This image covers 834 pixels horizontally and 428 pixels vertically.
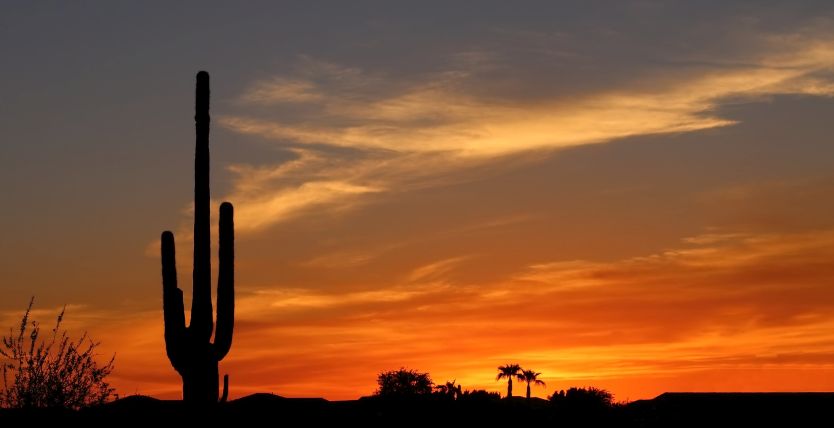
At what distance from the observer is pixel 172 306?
24.9 m

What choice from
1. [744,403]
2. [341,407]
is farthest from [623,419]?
[341,407]

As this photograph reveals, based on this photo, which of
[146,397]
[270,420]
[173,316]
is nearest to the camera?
[173,316]

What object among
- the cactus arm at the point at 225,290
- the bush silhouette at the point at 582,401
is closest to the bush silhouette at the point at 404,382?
the bush silhouette at the point at 582,401

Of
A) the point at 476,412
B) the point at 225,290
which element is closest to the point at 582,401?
the point at 476,412

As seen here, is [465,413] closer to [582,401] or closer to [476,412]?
[476,412]

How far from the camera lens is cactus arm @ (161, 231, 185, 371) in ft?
81.7

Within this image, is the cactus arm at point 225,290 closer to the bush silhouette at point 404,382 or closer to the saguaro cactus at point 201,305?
the saguaro cactus at point 201,305

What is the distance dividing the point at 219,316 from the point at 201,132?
156 inches

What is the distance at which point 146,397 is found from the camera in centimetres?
4038

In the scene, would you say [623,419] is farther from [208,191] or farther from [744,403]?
[208,191]

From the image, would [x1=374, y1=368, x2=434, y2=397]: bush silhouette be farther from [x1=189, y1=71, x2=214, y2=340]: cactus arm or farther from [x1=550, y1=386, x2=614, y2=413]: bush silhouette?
[x1=189, y1=71, x2=214, y2=340]: cactus arm

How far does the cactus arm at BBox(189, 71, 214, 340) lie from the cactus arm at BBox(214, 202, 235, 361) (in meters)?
0.25

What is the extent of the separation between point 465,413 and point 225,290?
89.4 feet

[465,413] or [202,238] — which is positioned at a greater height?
[202,238]
